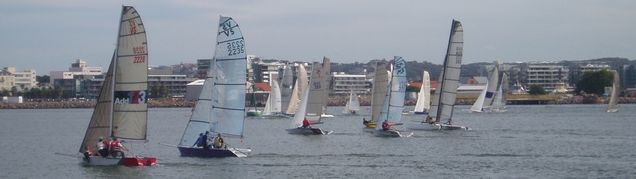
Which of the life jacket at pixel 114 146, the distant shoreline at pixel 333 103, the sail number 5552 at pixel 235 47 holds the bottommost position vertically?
the distant shoreline at pixel 333 103

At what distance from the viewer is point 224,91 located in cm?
4138

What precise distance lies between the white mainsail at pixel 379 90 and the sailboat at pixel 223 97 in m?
22.9

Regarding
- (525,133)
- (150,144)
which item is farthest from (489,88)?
(150,144)

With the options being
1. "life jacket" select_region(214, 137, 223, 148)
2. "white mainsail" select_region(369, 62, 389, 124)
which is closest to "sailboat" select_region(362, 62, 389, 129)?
"white mainsail" select_region(369, 62, 389, 124)

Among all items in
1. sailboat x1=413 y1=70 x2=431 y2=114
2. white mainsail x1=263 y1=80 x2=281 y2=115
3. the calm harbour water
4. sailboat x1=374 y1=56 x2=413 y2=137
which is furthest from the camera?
sailboat x1=413 y1=70 x2=431 y2=114

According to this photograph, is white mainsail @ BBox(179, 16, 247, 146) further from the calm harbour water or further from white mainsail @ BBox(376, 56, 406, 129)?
white mainsail @ BBox(376, 56, 406, 129)

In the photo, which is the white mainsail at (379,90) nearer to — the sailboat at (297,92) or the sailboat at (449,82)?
the sailboat at (449,82)

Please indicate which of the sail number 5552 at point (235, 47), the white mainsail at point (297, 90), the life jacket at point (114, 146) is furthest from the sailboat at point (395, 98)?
the white mainsail at point (297, 90)

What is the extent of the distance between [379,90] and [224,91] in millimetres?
24007

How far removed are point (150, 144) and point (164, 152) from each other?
7979mm

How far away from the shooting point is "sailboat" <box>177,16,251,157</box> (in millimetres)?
40438

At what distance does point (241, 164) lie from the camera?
126 ft

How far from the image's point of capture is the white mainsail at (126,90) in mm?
35500

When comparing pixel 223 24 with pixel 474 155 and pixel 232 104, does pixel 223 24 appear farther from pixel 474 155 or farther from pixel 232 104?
pixel 474 155
